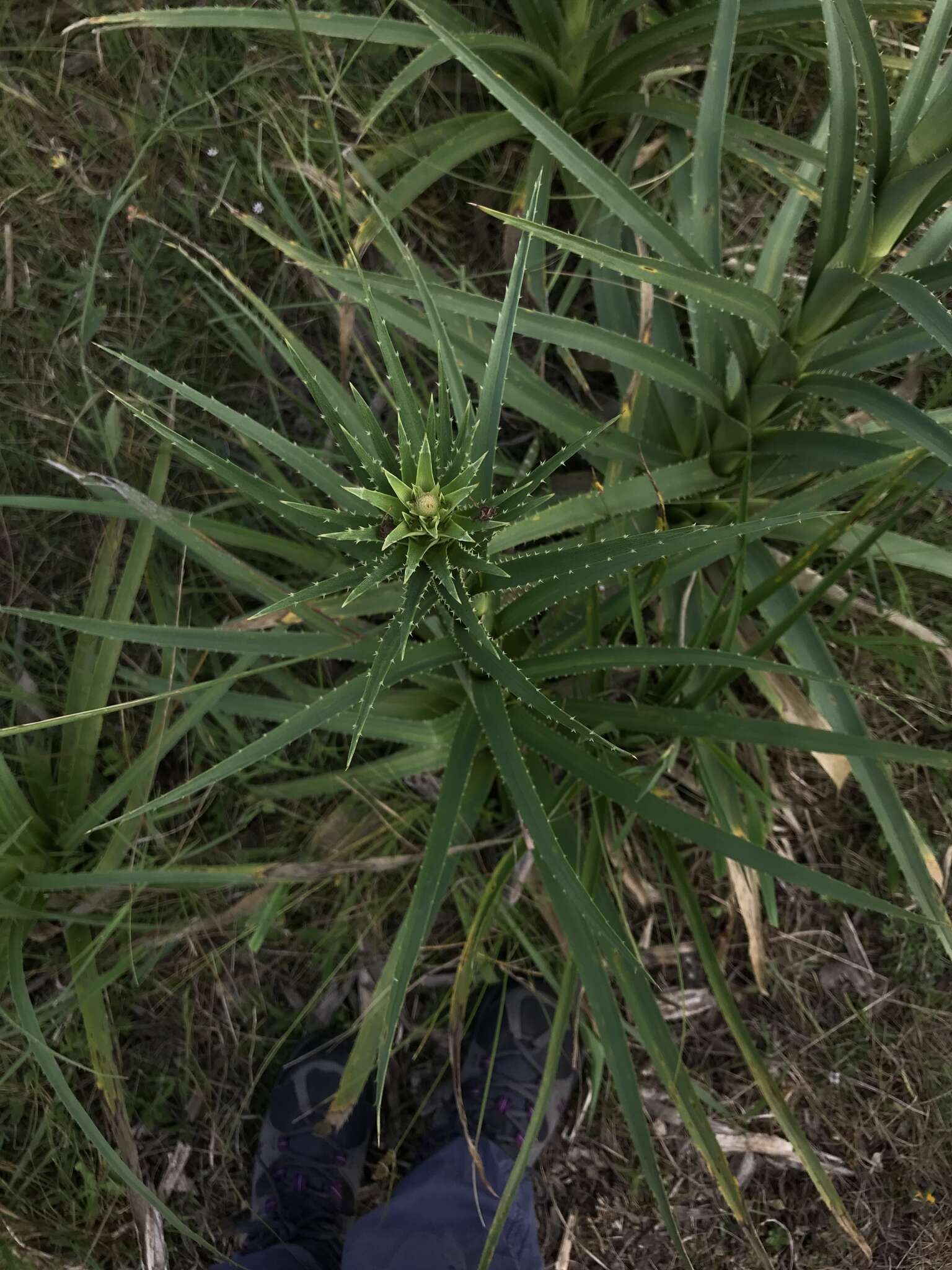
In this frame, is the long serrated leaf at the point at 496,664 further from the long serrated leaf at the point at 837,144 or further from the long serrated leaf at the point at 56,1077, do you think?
the long serrated leaf at the point at 56,1077

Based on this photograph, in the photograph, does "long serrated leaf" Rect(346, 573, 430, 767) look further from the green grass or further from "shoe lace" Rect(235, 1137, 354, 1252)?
"shoe lace" Rect(235, 1137, 354, 1252)

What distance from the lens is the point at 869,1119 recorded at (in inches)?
70.2

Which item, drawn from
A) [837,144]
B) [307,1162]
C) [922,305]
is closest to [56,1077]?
[307,1162]

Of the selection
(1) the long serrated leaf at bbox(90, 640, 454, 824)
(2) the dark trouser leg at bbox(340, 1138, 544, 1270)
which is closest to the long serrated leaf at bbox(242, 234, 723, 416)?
(1) the long serrated leaf at bbox(90, 640, 454, 824)

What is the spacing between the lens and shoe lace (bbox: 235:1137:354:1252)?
1.76m

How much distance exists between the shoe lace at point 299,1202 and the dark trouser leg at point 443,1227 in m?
0.10

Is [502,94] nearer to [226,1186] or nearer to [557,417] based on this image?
[557,417]

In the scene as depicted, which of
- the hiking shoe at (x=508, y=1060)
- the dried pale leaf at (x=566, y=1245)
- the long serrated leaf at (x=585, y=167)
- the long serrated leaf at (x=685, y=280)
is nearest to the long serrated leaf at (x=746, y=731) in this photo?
the long serrated leaf at (x=685, y=280)

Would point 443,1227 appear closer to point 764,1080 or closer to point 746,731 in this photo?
point 764,1080

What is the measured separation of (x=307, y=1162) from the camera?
1772mm

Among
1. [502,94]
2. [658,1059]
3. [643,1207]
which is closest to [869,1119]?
[643,1207]

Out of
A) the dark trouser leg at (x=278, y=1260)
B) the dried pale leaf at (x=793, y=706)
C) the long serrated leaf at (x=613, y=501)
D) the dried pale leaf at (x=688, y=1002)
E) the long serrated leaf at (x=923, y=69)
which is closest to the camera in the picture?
the long serrated leaf at (x=923, y=69)

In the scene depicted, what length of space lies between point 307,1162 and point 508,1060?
494mm

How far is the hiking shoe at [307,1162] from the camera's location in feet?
5.75
